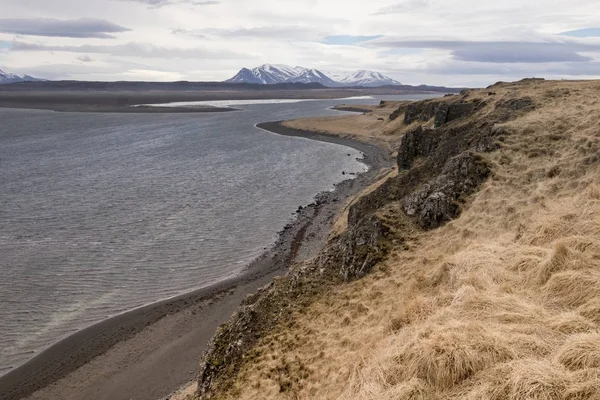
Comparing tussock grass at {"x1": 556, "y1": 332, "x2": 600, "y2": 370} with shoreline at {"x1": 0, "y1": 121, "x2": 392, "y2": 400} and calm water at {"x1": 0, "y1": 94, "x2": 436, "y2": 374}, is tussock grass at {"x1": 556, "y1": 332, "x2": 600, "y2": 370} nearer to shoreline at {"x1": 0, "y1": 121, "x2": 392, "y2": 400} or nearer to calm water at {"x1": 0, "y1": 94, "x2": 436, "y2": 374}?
shoreline at {"x1": 0, "y1": 121, "x2": 392, "y2": 400}

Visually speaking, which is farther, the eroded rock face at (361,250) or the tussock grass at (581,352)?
the eroded rock face at (361,250)

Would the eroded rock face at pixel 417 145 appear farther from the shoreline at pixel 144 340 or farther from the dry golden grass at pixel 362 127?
the dry golden grass at pixel 362 127

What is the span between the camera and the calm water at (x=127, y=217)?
2873 cm

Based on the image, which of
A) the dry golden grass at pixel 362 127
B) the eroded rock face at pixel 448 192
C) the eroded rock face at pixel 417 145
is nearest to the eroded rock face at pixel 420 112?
the dry golden grass at pixel 362 127

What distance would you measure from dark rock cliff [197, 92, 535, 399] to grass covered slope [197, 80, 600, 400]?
0.30ft

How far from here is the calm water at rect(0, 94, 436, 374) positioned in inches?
1131

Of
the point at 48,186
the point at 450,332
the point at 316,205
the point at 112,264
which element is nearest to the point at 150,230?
the point at 112,264

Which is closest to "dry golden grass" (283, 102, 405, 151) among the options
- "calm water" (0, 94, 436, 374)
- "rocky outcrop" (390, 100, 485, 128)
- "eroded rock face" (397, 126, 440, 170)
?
"rocky outcrop" (390, 100, 485, 128)

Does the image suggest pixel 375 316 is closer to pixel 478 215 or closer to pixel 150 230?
pixel 478 215

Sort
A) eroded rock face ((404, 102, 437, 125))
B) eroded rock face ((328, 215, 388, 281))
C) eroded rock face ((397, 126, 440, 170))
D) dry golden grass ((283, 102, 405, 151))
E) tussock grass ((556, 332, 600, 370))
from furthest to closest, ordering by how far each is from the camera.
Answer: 1. dry golden grass ((283, 102, 405, 151))
2. eroded rock face ((404, 102, 437, 125))
3. eroded rock face ((397, 126, 440, 170))
4. eroded rock face ((328, 215, 388, 281))
5. tussock grass ((556, 332, 600, 370))

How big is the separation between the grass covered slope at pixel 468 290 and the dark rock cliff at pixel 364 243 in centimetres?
9

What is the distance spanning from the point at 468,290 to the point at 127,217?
38980 mm

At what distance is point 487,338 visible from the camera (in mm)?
9805

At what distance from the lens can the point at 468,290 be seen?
1273 centimetres
